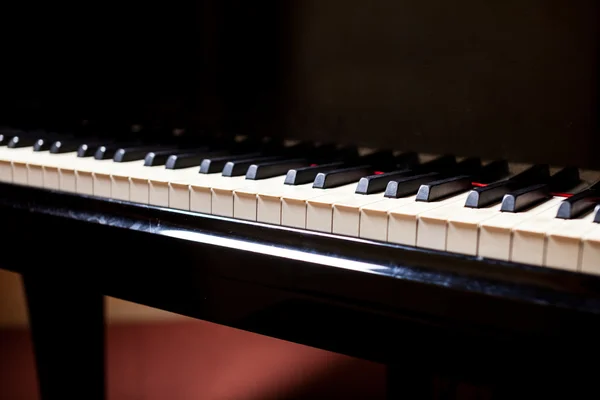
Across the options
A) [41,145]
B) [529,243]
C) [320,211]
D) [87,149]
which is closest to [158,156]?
[87,149]

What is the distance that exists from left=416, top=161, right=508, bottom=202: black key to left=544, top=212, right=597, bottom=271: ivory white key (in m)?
0.17

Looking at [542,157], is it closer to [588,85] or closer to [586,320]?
[588,85]

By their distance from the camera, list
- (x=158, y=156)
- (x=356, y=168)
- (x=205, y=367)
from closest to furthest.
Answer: (x=356, y=168)
(x=158, y=156)
(x=205, y=367)

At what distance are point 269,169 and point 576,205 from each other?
0.41m

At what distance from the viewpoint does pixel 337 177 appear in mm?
897

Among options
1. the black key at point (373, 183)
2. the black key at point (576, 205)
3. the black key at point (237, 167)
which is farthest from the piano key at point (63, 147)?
the black key at point (576, 205)

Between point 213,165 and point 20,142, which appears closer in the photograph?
point 213,165

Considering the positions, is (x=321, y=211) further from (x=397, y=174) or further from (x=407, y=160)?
(x=407, y=160)

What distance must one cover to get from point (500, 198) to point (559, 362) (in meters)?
0.22

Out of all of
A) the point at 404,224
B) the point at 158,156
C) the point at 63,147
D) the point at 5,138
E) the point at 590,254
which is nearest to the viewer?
the point at 590,254

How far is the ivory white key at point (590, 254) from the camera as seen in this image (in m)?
0.62

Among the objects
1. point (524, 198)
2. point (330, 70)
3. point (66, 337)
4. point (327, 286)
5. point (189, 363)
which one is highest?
point (330, 70)

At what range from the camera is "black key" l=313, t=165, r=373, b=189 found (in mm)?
875

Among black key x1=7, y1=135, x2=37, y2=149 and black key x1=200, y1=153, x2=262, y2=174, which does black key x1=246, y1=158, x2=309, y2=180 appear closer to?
black key x1=200, y1=153, x2=262, y2=174
